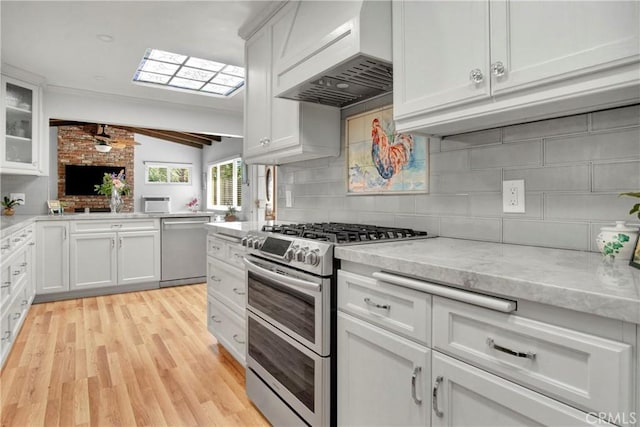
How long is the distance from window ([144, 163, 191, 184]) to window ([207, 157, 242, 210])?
760 millimetres

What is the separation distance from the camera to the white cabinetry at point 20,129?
3523mm

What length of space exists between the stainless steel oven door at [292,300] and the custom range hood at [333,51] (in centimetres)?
94

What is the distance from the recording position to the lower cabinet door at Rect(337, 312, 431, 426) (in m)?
1.11

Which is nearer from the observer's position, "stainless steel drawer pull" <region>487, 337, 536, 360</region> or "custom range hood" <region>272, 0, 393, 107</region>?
→ "stainless steel drawer pull" <region>487, 337, 536, 360</region>

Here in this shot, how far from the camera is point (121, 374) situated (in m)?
2.32

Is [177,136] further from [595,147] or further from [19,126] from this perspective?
[595,147]

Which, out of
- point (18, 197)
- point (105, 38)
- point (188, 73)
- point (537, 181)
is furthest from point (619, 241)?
point (18, 197)

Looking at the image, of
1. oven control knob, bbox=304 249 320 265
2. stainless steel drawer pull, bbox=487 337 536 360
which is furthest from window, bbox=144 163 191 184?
stainless steel drawer pull, bbox=487 337 536 360

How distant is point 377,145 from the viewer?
2.14 m

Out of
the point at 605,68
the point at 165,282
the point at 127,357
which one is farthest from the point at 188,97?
the point at 605,68

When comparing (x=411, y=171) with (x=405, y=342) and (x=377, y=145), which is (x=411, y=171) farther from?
(x=405, y=342)

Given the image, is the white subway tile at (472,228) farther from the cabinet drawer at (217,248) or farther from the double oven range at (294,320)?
the cabinet drawer at (217,248)

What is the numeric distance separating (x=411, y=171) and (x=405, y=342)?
1026 mm

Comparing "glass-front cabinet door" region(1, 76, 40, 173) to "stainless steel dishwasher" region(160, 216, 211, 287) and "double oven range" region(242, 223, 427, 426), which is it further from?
"double oven range" region(242, 223, 427, 426)
